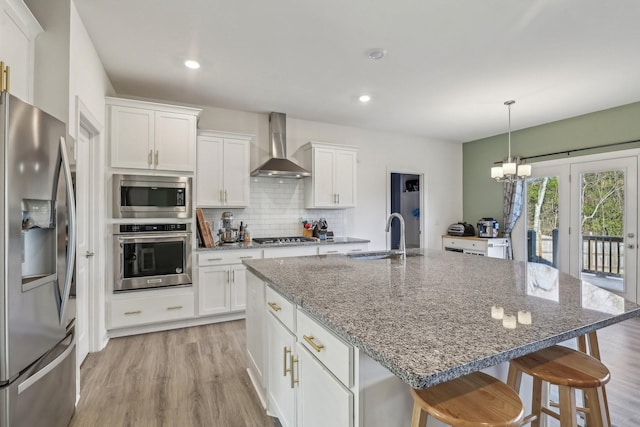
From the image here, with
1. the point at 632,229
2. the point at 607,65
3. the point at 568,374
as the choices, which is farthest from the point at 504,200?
the point at 568,374

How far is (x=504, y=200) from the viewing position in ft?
17.8

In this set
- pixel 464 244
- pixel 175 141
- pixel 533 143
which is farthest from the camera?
pixel 464 244

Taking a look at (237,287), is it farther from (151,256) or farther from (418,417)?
(418,417)

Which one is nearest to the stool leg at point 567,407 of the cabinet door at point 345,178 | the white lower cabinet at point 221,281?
the white lower cabinet at point 221,281

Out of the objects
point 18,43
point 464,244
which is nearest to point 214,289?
point 18,43

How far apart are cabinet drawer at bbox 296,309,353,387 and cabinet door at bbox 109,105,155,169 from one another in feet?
8.96

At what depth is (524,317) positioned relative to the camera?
1170 mm

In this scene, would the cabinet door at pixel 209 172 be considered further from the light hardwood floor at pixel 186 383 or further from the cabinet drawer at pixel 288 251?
the light hardwood floor at pixel 186 383

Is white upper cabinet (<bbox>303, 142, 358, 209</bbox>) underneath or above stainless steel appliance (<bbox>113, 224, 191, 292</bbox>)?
above

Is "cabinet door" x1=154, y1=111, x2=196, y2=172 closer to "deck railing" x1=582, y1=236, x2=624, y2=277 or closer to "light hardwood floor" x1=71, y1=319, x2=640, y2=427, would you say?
"light hardwood floor" x1=71, y1=319, x2=640, y2=427

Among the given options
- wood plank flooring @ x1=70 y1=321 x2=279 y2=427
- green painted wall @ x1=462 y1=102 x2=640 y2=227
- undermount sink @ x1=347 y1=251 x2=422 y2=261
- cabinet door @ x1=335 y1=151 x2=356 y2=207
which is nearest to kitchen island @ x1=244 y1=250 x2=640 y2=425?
undermount sink @ x1=347 y1=251 x2=422 y2=261

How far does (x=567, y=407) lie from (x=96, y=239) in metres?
3.45

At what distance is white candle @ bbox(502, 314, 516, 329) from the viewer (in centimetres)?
107

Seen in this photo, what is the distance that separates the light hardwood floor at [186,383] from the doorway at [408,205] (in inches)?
134
